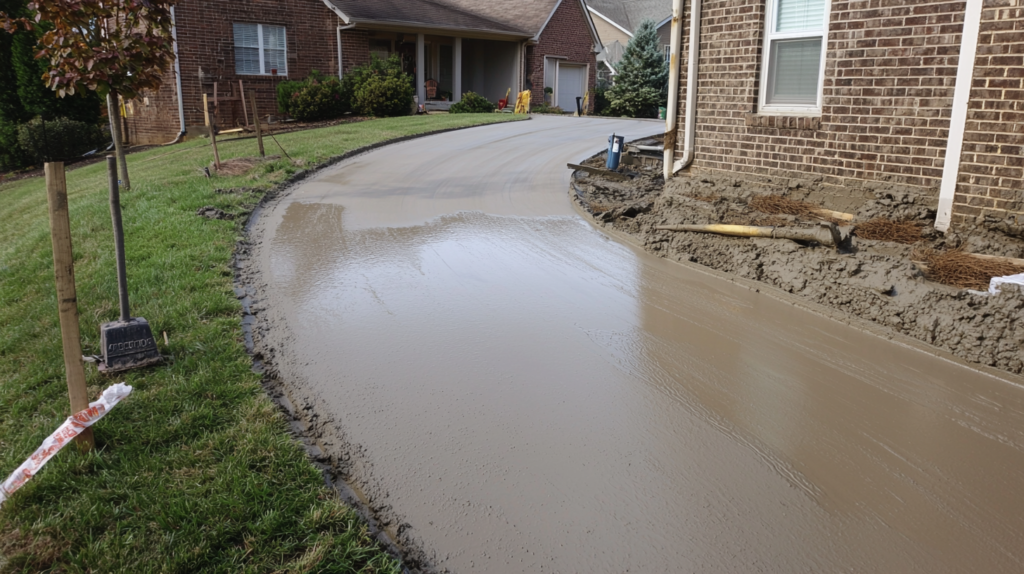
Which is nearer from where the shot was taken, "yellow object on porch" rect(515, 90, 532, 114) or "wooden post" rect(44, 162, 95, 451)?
"wooden post" rect(44, 162, 95, 451)

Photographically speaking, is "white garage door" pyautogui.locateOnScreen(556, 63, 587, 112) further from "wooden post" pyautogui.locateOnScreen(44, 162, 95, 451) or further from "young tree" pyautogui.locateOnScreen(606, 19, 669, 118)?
"wooden post" pyautogui.locateOnScreen(44, 162, 95, 451)

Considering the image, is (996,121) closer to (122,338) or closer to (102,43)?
(122,338)

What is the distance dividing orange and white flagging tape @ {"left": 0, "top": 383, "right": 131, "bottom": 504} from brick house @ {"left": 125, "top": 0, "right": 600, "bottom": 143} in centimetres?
1611

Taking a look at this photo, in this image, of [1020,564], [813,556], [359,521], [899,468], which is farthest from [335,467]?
[1020,564]

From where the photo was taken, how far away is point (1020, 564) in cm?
286

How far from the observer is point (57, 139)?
21.3m

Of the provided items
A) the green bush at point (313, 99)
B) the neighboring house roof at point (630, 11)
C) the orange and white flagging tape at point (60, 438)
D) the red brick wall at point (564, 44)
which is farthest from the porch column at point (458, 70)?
the orange and white flagging tape at point (60, 438)

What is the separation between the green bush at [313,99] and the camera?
2203 centimetres

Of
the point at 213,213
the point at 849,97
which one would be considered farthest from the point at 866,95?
the point at 213,213

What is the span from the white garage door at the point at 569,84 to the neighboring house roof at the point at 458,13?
99.7 inches

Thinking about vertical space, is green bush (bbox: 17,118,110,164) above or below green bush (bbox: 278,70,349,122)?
below

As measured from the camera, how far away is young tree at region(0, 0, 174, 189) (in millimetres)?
6559

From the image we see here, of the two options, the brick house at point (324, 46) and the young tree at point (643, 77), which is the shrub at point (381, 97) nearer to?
the brick house at point (324, 46)

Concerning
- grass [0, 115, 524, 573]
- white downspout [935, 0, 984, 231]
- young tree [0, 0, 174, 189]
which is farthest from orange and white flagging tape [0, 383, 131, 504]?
white downspout [935, 0, 984, 231]
